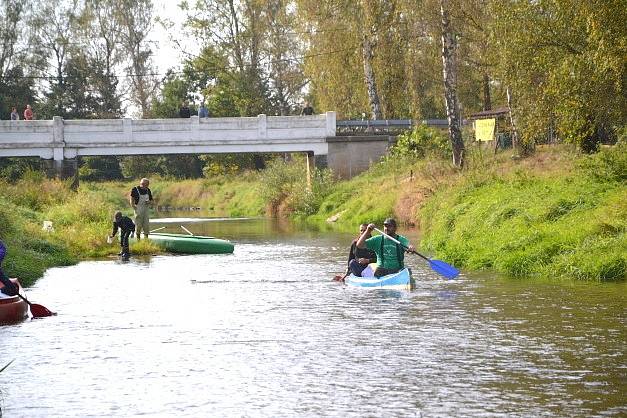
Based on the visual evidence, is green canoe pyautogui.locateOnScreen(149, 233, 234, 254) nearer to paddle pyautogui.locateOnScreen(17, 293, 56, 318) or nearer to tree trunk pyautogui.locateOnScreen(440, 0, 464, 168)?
tree trunk pyautogui.locateOnScreen(440, 0, 464, 168)

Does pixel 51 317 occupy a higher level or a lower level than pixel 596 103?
lower

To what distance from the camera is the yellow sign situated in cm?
4284

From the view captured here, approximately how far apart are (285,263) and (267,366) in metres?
12.5

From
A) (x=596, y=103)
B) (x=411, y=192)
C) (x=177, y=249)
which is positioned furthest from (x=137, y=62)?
(x=596, y=103)

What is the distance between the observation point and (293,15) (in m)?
60.6

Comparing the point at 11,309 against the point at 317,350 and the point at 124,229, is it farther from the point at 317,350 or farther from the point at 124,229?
the point at 124,229

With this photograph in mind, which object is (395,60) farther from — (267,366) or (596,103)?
(267,366)

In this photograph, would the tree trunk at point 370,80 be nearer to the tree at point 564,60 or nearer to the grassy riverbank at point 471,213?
the grassy riverbank at point 471,213

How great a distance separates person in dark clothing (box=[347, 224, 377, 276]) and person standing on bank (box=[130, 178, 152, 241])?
9.51 m

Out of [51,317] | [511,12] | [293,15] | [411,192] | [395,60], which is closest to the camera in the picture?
[51,317]

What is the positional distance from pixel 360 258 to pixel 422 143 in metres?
26.7

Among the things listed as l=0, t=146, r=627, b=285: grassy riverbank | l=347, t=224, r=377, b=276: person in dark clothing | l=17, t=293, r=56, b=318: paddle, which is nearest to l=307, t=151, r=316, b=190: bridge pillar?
l=0, t=146, r=627, b=285: grassy riverbank

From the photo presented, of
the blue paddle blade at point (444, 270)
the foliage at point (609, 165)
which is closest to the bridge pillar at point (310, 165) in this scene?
the foliage at point (609, 165)

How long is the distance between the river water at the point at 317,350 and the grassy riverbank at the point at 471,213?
1209 millimetres
